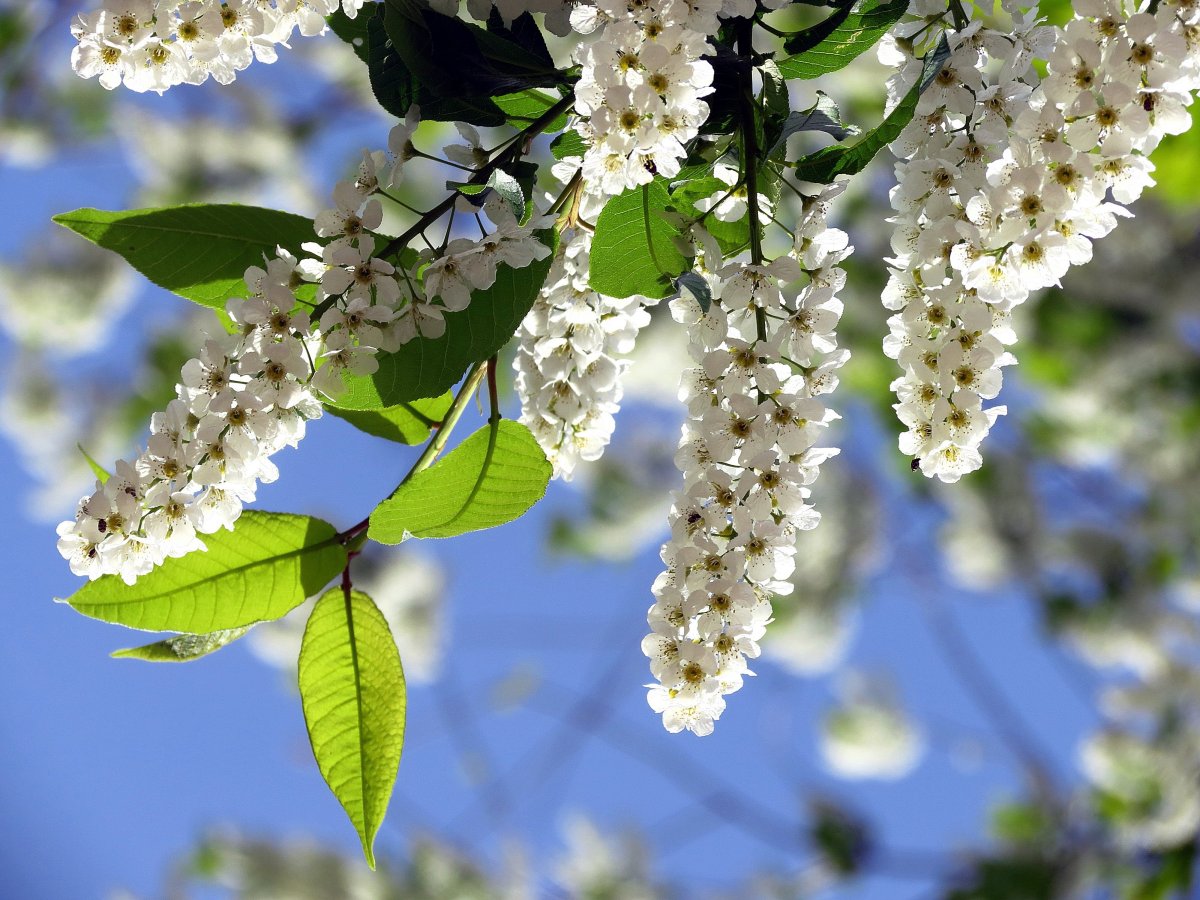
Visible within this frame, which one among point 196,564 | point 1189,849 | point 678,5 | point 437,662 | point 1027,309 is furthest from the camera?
point 437,662

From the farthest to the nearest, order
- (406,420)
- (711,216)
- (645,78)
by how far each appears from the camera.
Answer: (406,420) → (711,216) → (645,78)

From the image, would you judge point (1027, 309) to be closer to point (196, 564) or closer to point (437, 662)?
point (437, 662)

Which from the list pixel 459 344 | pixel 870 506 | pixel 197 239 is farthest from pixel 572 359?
pixel 870 506

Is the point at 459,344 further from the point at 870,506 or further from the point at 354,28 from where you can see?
the point at 870,506

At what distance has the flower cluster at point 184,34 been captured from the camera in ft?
1.57

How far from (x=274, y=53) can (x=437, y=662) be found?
5.06 metres

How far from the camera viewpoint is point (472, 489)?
1.82 feet

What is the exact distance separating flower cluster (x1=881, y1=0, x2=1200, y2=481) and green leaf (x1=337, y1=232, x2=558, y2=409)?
16 cm

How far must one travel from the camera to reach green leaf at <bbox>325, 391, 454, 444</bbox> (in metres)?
0.63

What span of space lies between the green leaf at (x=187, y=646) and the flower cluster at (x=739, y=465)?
246mm

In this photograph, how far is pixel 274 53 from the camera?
50 cm

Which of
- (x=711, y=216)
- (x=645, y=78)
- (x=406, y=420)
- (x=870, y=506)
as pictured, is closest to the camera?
(x=645, y=78)

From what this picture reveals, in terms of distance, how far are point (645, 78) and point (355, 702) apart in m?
0.35

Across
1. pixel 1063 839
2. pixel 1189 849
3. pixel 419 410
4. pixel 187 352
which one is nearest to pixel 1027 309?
pixel 1063 839
